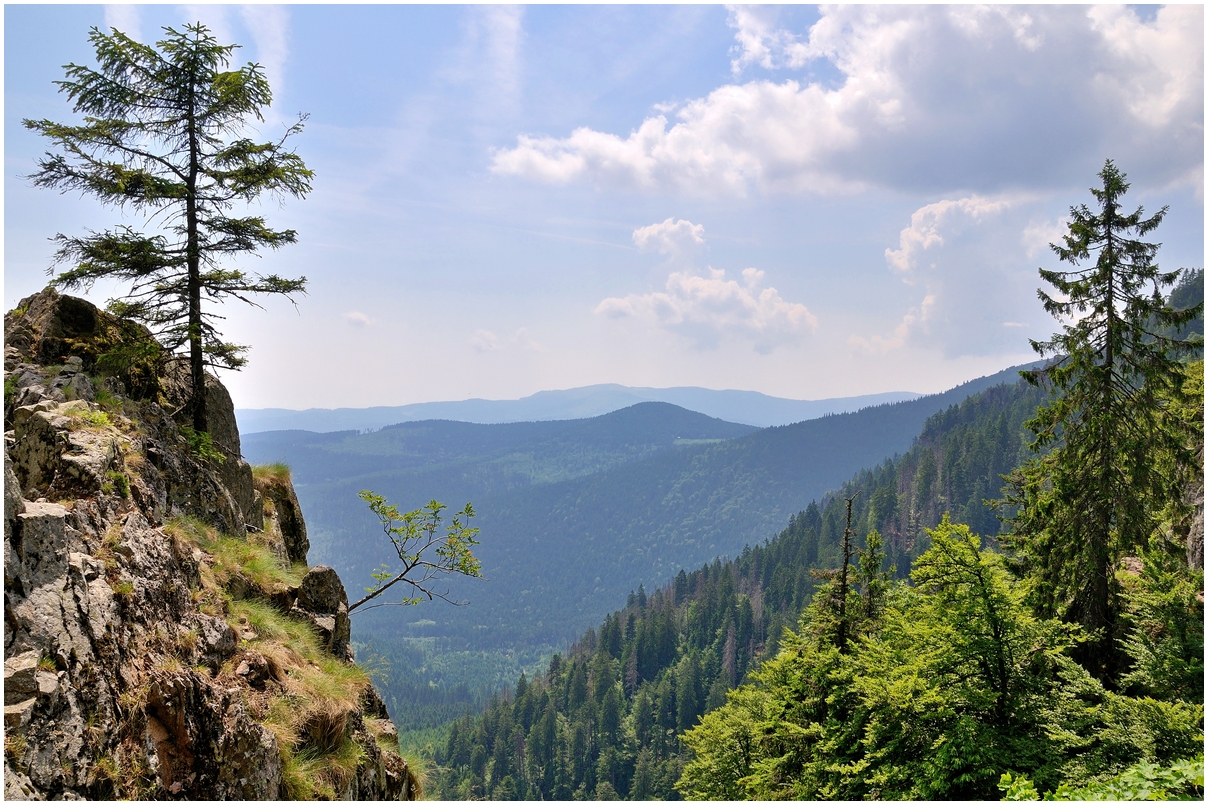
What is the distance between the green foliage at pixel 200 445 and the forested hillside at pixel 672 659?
7043cm

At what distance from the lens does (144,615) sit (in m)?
7.14

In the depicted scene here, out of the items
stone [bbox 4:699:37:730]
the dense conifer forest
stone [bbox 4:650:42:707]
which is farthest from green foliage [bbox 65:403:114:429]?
the dense conifer forest

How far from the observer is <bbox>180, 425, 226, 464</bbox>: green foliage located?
12.5 m

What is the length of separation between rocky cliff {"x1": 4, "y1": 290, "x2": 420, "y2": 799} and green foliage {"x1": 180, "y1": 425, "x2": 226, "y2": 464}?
33 mm

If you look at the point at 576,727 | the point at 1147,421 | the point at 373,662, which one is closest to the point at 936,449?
the point at 576,727

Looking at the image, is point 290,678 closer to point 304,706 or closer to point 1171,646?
point 304,706

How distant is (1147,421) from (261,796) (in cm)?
2039

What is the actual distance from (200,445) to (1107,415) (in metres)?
21.3

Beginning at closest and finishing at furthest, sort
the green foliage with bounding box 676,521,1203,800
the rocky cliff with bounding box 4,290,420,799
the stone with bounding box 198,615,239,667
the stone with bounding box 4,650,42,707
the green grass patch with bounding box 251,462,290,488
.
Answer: the stone with bounding box 4,650,42,707 < the rocky cliff with bounding box 4,290,420,799 < the stone with bounding box 198,615,239,667 < the green foliage with bounding box 676,521,1203,800 < the green grass patch with bounding box 251,462,290,488

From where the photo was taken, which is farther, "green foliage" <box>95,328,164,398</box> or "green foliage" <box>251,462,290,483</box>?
"green foliage" <box>251,462,290,483</box>

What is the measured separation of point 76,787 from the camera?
534 cm

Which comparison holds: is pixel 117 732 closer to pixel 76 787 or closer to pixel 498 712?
pixel 76 787

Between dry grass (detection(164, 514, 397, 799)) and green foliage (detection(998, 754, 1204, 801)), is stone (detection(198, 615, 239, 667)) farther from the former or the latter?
green foliage (detection(998, 754, 1204, 801))

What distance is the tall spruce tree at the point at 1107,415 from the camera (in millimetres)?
15734
